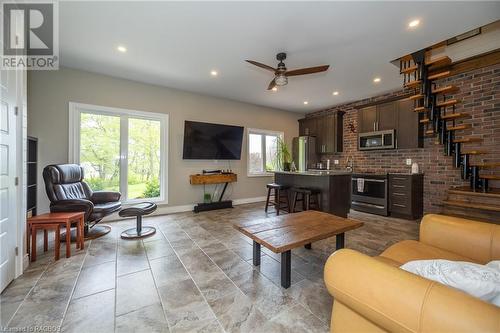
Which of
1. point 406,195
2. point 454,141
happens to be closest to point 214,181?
point 406,195

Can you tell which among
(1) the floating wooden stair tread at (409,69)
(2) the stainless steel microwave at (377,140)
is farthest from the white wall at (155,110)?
(1) the floating wooden stair tread at (409,69)

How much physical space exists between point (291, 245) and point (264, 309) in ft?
1.69

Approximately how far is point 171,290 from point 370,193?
4397mm

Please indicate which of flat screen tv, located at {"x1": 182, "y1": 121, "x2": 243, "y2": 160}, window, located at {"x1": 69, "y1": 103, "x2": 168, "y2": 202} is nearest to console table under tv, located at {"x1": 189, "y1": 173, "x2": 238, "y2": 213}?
flat screen tv, located at {"x1": 182, "y1": 121, "x2": 243, "y2": 160}

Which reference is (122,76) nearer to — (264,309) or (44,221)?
(44,221)

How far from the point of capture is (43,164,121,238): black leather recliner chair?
8.90ft

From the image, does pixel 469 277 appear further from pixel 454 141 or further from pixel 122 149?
pixel 122 149

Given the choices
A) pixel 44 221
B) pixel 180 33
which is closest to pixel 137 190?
pixel 44 221

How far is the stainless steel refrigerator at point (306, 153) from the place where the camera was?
6145 mm

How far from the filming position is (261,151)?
235 inches

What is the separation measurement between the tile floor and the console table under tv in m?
1.72

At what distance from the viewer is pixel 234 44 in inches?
110
